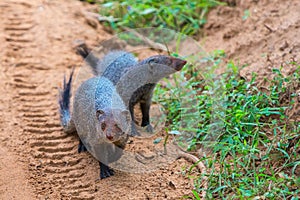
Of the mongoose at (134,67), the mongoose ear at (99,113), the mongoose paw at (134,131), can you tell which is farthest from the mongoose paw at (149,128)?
the mongoose ear at (99,113)

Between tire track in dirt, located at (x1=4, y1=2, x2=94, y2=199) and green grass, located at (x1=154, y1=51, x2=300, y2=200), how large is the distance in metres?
0.93

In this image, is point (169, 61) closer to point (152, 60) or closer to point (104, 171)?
point (152, 60)

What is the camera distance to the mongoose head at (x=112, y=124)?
9.53 ft

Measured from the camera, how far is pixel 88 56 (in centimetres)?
470

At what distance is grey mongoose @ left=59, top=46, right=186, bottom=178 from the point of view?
9.85ft

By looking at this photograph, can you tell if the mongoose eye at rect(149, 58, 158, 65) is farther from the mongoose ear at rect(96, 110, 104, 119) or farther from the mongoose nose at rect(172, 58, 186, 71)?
the mongoose ear at rect(96, 110, 104, 119)

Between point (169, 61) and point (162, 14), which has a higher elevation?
point (169, 61)

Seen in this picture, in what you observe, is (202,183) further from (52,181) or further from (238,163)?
(52,181)

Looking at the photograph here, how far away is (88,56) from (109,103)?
166 centimetres

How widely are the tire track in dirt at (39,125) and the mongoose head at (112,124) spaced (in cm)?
48

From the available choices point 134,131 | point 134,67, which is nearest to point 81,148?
point 134,131

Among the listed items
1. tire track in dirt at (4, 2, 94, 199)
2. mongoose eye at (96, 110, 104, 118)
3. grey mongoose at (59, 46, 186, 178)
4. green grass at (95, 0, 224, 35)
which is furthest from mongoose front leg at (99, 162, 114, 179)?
green grass at (95, 0, 224, 35)

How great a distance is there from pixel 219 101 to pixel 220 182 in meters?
0.98

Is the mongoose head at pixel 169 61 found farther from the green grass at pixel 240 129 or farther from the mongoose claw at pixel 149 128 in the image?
the mongoose claw at pixel 149 128
